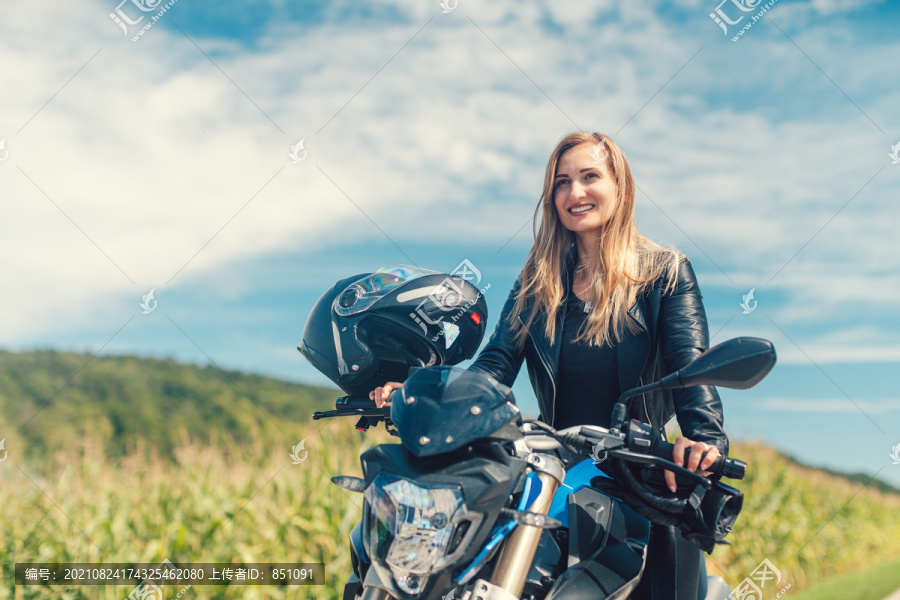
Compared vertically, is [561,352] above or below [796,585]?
above

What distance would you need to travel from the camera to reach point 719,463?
142cm

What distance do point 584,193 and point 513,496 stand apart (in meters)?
1.48

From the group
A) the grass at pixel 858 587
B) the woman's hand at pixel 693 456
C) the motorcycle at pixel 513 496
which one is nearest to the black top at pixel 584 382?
the motorcycle at pixel 513 496

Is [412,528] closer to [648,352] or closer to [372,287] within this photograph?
[372,287]

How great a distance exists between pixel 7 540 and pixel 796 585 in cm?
855

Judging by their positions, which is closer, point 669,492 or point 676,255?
point 669,492

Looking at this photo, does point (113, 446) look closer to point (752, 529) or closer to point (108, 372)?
point (108, 372)

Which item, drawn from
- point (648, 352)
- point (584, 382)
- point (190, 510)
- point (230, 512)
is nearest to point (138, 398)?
point (190, 510)

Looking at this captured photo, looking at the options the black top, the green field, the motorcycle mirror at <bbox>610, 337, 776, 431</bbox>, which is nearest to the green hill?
the green field

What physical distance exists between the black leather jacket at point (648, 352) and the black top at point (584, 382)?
0.04 meters

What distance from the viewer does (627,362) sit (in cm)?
220

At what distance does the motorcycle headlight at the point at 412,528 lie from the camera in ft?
3.87

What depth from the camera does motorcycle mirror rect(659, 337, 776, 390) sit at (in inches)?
51.7

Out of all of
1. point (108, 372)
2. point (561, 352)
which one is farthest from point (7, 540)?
point (108, 372)
